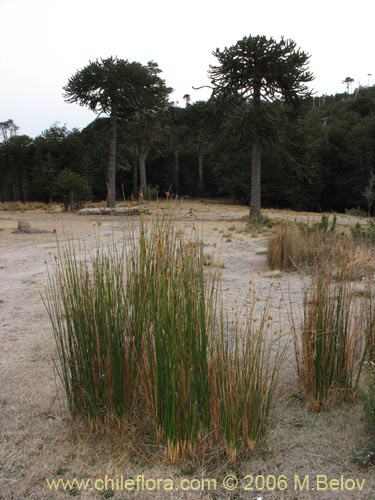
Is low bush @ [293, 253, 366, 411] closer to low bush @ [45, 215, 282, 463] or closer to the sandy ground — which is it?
the sandy ground

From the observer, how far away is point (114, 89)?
771 inches

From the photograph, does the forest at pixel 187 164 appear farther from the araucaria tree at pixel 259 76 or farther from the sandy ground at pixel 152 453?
the sandy ground at pixel 152 453

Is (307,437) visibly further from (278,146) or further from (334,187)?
(334,187)

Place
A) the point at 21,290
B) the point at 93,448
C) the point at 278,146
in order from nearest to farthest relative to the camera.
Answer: the point at 93,448, the point at 21,290, the point at 278,146

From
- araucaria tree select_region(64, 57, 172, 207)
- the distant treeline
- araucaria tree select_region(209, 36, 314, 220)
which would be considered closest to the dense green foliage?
the distant treeline

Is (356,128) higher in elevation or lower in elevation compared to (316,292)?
higher

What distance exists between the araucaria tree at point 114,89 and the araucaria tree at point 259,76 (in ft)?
17.1

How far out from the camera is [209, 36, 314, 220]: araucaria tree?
15117mm

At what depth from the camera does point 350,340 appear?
273 cm

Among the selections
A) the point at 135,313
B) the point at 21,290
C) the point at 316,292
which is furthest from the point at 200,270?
the point at 21,290

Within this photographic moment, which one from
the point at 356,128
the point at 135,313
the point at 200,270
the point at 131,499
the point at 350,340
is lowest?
the point at 131,499

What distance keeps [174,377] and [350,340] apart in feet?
3.80

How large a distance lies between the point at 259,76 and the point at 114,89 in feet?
22.4

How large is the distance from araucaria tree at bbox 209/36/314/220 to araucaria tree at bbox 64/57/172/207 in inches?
205
